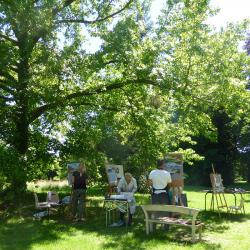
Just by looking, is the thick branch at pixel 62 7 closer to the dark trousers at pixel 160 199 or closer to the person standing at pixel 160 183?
the person standing at pixel 160 183

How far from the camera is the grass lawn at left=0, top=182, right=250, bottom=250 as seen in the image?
Answer: 33.0 feet

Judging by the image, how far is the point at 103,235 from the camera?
1145 cm

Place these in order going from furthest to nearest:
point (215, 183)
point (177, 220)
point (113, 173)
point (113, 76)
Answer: point (113, 76), point (113, 173), point (215, 183), point (177, 220)

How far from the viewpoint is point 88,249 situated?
9586mm

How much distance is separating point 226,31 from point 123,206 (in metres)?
7.03

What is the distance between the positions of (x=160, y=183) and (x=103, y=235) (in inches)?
83.5

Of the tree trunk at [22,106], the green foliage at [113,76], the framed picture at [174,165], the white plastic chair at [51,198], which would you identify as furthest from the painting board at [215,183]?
the tree trunk at [22,106]

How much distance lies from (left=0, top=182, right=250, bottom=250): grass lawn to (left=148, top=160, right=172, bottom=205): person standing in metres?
0.89

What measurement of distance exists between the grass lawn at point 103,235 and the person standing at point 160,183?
0.89m

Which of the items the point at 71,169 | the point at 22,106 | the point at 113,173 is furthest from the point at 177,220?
the point at 22,106

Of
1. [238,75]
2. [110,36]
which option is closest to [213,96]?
[238,75]

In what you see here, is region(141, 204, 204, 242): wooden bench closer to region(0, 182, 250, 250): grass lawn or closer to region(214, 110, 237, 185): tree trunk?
region(0, 182, 250, 250): grass lawn

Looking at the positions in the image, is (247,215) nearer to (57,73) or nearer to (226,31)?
(226,31)

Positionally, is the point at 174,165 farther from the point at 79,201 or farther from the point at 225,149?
the point at 225,149
